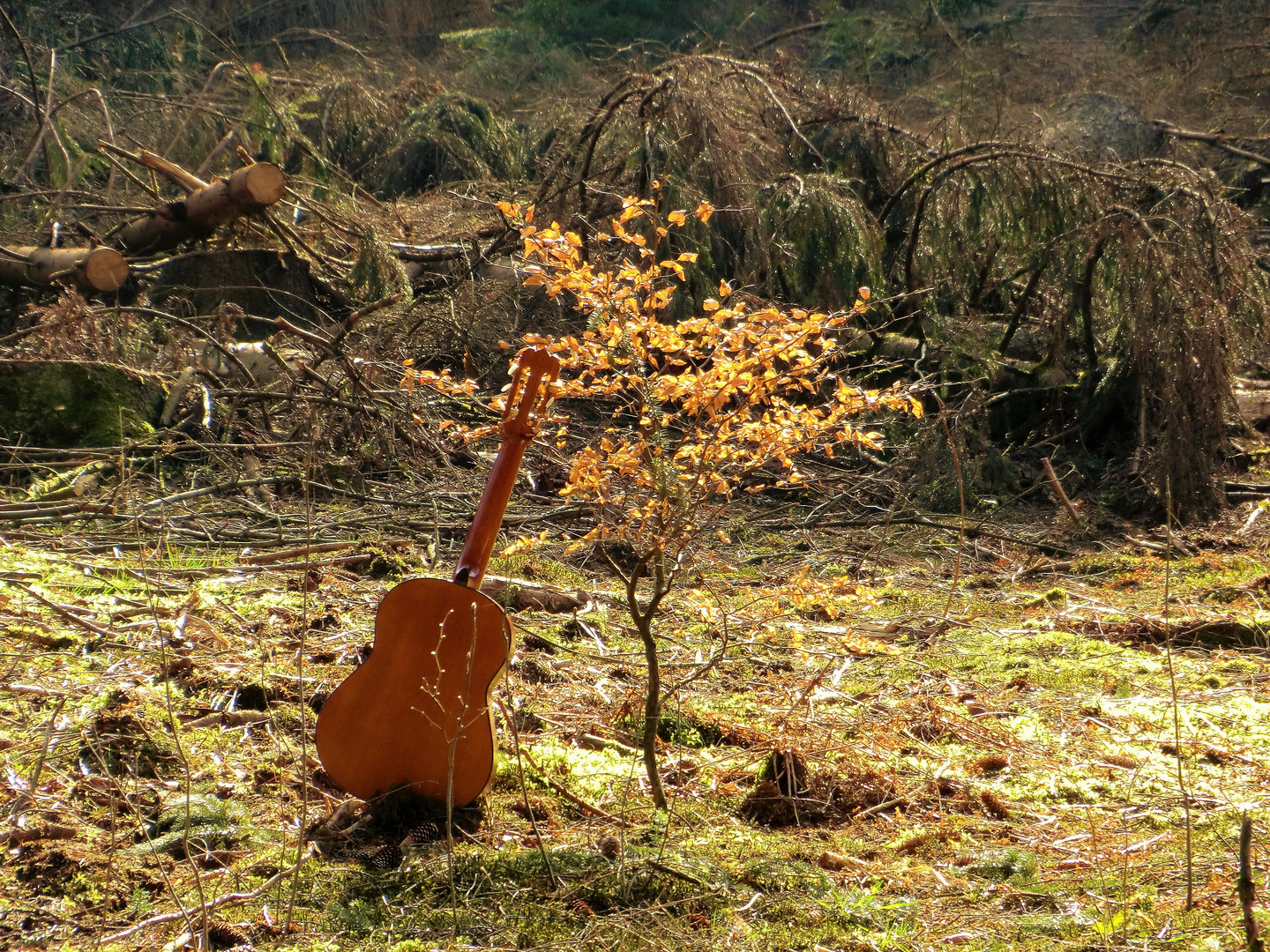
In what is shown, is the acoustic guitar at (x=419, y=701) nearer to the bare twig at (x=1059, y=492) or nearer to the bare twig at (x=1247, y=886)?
the bare twig at (x=1247, y=886)

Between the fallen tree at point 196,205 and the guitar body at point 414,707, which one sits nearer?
the guitar body at point 414,707

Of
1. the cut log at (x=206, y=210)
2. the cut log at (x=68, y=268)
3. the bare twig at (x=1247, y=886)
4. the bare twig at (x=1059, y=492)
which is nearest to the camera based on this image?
the bare twig at (x=1247, y=886)

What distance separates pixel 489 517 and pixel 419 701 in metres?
0.40

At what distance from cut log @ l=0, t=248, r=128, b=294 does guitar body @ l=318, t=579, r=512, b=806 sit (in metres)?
5.32

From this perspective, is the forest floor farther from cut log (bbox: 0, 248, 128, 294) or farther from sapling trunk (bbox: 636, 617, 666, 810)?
cut log (bbox: 0, 248, 128, 294)

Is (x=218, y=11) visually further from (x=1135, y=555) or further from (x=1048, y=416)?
(x=1135, y=555)

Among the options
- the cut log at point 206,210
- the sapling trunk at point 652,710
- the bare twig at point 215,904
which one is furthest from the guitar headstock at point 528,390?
the cut log at point 206,210

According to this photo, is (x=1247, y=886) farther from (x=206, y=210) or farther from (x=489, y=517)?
(x=206, y=210)

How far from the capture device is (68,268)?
22.2ft

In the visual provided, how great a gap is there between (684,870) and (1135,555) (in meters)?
3.98

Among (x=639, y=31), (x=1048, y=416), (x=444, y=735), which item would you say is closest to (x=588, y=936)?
(x=444, y=735)

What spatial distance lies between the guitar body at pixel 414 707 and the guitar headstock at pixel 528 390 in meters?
0.36

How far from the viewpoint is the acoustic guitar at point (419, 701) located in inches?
87.7

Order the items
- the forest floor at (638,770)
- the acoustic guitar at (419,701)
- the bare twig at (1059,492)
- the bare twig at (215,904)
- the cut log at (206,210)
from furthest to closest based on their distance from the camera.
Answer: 1. the cut log at (206,210)
2. the bare twig at (1059,492)
3. the acoustic guitar at (419,701)
4. the forest floor at (638,770)
5. the bare twig at (215,904)
